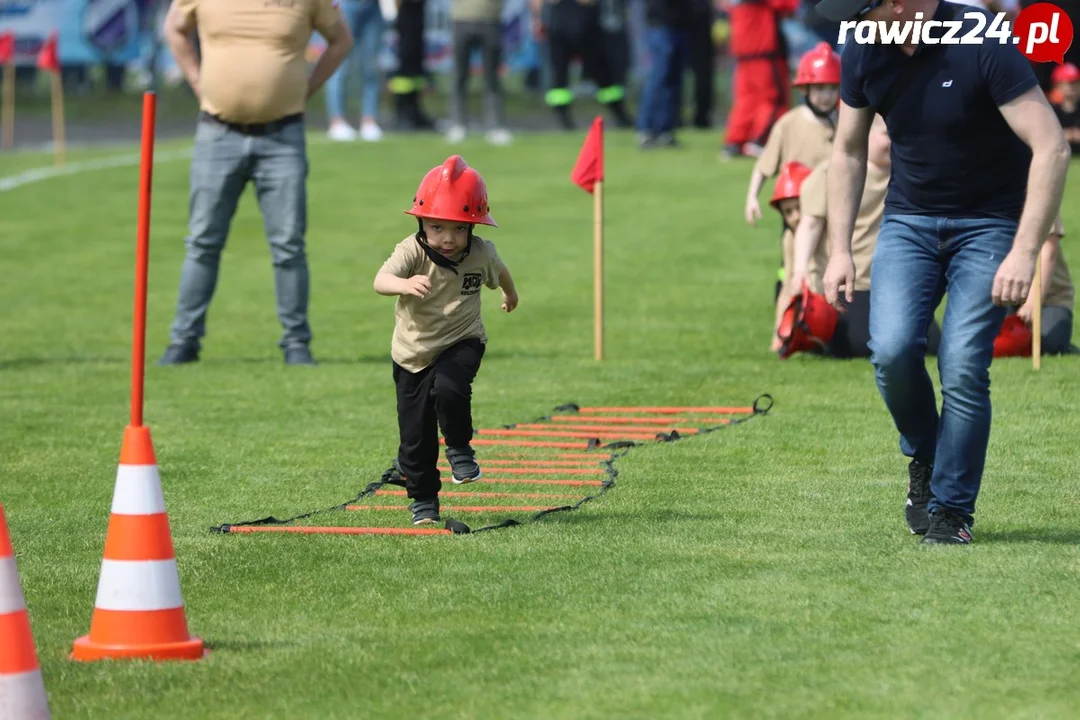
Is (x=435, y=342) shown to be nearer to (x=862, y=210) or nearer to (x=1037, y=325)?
(x=862, y=210)

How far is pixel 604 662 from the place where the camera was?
5.39 meters

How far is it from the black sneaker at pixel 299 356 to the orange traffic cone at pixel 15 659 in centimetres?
726

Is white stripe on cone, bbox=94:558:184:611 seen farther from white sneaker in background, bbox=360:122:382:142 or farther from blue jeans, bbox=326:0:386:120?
white sneaker in background, bbox=360:122:382:142

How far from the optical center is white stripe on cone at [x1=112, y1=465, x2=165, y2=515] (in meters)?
5.52

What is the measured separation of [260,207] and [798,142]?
3.33 meters

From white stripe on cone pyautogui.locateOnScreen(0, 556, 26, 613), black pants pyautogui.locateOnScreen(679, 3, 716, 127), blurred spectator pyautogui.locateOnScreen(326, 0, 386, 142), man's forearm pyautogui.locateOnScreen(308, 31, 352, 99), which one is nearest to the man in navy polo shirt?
white stripe on cone pyautogui.locateOnScreen(0, 556, 26, 613)

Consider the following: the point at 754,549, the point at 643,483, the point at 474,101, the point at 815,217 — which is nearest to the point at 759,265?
the point at 815,217

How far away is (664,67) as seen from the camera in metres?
21.5

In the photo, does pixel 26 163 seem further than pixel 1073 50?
Yes

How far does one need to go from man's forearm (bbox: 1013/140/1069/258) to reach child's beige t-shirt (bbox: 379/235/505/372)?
6.68ft

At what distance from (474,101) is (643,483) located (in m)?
27.3

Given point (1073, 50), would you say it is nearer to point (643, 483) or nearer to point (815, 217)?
point (815, 217)

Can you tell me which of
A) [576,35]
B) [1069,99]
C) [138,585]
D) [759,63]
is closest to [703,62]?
[576,35]

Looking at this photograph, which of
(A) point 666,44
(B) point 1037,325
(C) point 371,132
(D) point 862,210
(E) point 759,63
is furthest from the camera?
(C) point 371,132
